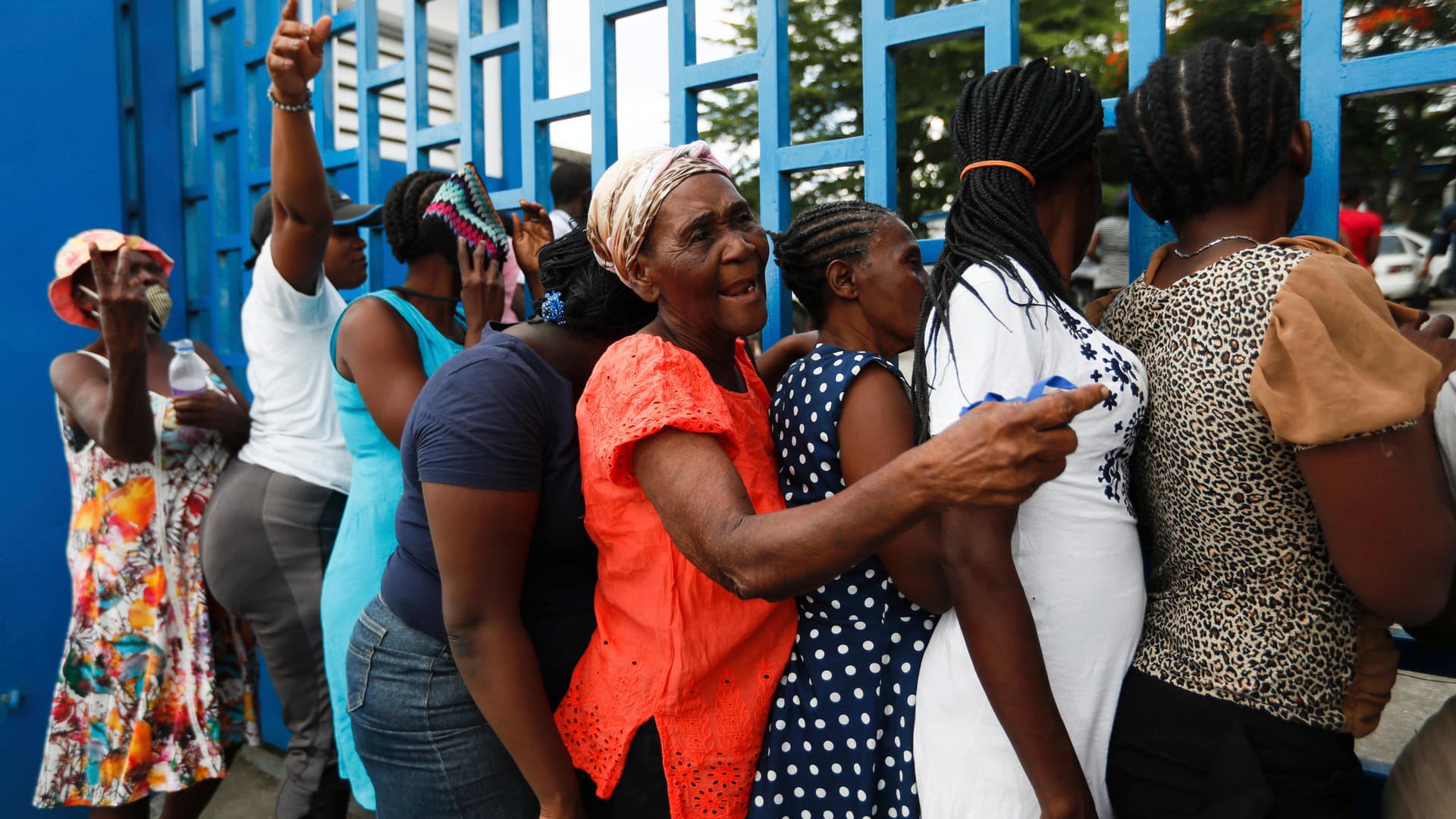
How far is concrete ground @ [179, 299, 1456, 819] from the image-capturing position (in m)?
3.93

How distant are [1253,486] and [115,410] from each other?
2.95 m

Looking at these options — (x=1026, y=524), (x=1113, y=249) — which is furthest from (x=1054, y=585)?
(x=1113, y=249)

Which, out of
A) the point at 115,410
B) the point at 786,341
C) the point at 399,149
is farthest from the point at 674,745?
the point at 399,149

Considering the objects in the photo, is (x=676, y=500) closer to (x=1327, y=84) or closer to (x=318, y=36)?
(x=1327, y=84)

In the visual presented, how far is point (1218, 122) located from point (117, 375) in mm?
2858

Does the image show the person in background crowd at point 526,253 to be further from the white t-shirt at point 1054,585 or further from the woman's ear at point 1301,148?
the woman's ear at point 1301,148

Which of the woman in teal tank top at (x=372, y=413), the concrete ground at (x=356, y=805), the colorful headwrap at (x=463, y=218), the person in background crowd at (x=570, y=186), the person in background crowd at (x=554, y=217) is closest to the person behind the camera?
the woman in teal tank top at (x=372, y=413)

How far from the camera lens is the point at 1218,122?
58.1 inches

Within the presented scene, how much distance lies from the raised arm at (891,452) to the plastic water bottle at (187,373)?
7.91 ft

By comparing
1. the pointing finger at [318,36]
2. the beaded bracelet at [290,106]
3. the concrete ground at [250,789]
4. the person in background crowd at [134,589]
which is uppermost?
the pointing finger at [318,36]

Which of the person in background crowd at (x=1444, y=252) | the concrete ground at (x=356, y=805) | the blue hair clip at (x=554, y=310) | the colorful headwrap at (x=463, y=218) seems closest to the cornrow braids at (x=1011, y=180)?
the blue hair clip at (x=554, y=310)

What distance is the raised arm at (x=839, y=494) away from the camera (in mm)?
1071

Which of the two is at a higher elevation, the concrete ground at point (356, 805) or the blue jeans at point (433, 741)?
the blue jeans at point (433, 741)

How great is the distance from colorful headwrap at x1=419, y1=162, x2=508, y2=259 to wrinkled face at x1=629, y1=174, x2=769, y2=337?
3.41 ft
